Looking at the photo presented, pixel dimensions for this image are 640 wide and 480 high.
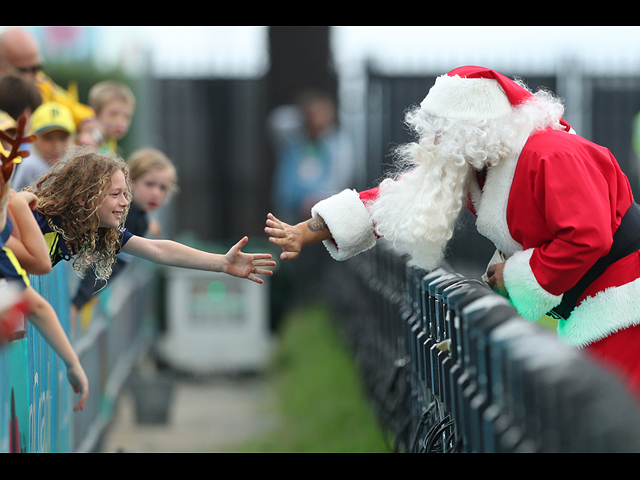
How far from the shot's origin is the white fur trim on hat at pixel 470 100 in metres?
2.67

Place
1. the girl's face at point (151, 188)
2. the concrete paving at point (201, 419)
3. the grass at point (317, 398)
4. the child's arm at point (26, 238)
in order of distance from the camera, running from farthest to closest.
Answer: the concrete paving at point (201, 419) → the grass at point (317, 398) → the girl's face at point (151, 188) → the child's arm at point (26, 238)

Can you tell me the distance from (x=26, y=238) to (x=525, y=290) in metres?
1.48

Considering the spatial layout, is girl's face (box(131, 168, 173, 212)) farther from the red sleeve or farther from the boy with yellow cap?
the red sleeve

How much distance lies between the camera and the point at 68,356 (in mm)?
2461

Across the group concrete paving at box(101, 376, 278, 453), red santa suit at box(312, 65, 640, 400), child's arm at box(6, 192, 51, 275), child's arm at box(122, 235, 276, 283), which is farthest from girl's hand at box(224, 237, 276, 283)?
concrete paving at box(101, 376, 278, 453)

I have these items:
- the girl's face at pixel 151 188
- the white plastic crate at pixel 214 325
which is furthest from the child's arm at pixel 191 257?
the white plastic crate at pixel 214 325

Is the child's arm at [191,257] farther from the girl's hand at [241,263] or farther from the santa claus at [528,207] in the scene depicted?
the santa claus at [528,207]

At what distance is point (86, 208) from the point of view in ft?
7.79

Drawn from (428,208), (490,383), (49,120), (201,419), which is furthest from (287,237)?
(201,419)

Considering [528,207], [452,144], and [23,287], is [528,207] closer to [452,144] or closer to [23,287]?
[452,144]
